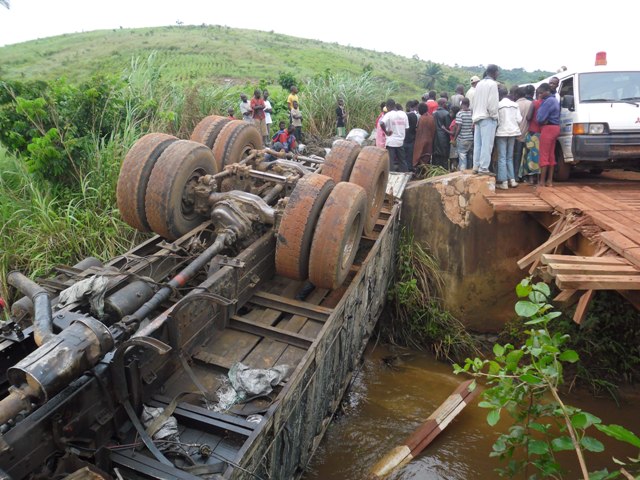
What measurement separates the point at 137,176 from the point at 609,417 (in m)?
6.31

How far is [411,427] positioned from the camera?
561cm

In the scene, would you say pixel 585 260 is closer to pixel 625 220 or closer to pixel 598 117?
pixel 625 220

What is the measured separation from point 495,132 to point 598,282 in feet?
12.0

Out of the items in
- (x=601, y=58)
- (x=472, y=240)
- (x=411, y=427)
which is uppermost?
(x=601, y=58)

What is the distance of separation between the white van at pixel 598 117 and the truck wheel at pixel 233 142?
4.63 m

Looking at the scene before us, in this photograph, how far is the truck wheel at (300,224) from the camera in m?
4.64

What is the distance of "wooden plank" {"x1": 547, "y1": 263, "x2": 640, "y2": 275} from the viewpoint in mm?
4004

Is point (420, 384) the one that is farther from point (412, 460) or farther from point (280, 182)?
point (280, 182)

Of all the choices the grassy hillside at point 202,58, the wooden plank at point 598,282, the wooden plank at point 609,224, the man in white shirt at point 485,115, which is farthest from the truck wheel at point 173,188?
the grassy hillside at point 202,58

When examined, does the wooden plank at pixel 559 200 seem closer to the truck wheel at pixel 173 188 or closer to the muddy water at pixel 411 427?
the muddy water at pixel 411 427

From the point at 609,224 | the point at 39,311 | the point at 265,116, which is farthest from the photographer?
the point at 265,116

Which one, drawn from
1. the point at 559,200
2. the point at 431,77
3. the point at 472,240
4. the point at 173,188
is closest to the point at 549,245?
the point at 559,200

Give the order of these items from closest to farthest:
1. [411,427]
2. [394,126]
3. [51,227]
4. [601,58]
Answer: [411,427], [51,227], [601,58], [394,126]

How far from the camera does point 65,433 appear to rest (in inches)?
107
